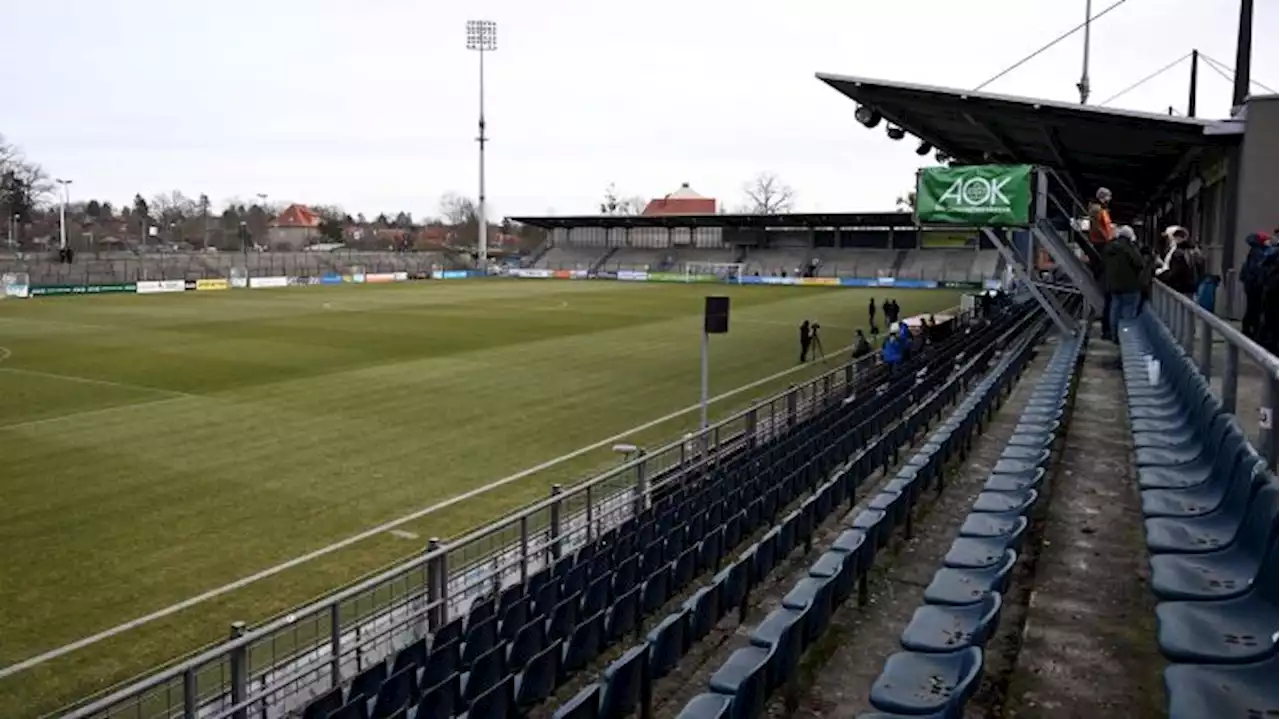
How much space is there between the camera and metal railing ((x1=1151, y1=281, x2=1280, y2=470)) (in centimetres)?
468

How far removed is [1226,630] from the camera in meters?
3.55

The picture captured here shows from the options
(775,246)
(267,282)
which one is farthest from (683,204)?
(267,282)

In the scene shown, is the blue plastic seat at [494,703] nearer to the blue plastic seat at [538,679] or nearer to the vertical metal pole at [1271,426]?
the blue plastic seat at [538,679]

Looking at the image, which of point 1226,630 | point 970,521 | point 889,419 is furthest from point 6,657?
point 889,419

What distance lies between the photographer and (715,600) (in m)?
5.64

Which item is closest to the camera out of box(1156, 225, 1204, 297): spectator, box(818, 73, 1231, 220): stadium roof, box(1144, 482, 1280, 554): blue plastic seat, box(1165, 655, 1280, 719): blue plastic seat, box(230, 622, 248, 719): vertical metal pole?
box(1165, 655, 1280, 719): blue plastic seat

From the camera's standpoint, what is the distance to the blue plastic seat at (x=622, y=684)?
4.20 metres

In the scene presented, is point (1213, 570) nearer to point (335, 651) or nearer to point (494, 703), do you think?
point (494, 703)

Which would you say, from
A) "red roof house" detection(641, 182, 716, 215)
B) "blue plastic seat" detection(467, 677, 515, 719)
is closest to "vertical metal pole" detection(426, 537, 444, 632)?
"blue plastic seat" detection(467, 677, 515, 719)

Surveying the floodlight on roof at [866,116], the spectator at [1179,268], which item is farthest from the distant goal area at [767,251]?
the spectator at [1179,268]

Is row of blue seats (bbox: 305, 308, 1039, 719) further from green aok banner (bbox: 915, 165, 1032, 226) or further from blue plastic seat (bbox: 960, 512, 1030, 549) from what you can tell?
green aok banner (bbox: 915, 165, 1032, 226)

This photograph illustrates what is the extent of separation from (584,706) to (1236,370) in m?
4.51

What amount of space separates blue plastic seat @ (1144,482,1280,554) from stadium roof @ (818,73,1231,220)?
1059 centimetres

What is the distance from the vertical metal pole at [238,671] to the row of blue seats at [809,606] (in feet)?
8.77
